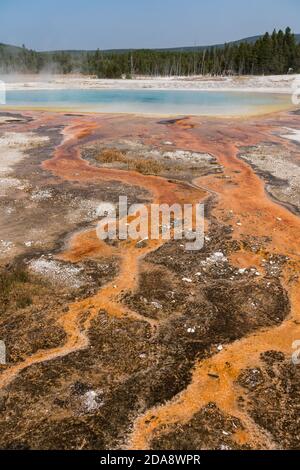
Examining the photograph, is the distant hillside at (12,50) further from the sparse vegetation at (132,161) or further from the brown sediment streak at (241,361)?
the brown sediment streak at (241,361)

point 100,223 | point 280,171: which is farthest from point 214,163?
point 100,223

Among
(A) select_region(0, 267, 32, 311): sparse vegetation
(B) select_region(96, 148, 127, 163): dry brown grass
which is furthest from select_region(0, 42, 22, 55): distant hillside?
(A) select_region(0, 267, 32, 311): sparse vegetation

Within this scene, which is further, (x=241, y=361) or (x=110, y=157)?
(x=110, y=157)

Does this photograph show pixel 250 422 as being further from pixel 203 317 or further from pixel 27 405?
pixel 27 405
